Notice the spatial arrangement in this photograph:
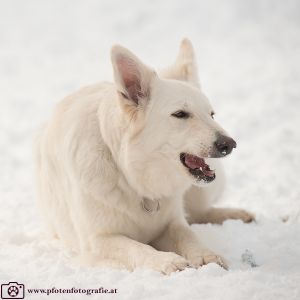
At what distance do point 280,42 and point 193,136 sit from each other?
10652 millimetres

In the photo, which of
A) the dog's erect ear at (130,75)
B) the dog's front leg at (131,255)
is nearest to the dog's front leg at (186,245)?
the dog's front leg at (131,255)

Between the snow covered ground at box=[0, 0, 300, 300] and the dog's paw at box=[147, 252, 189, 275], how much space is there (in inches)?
3.8

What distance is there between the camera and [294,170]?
704cm

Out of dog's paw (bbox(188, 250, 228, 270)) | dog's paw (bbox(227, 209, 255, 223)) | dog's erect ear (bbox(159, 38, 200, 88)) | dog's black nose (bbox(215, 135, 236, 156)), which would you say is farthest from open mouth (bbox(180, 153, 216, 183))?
dog's paw (bbox(227, 209, 255, 223))

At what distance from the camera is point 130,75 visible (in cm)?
411

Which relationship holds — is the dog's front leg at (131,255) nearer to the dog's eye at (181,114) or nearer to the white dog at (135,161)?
the white dog at (135,161)

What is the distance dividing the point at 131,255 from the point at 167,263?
0.36 m

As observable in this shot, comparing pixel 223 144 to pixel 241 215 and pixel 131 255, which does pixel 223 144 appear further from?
pixel 241 215

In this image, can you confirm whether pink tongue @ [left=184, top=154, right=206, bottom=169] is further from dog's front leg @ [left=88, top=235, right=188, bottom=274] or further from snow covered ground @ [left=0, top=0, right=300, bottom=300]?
snow covered ground @ [left=0, top=0, right=300, bottom=300]

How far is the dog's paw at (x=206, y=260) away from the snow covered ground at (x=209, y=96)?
0.56 feet

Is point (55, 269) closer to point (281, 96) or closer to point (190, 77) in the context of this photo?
point (190, 77)

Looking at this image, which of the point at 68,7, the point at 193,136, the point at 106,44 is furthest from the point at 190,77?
the point at 68,7

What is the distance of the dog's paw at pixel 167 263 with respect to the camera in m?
3.74

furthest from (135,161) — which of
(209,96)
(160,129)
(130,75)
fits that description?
(209,96)
